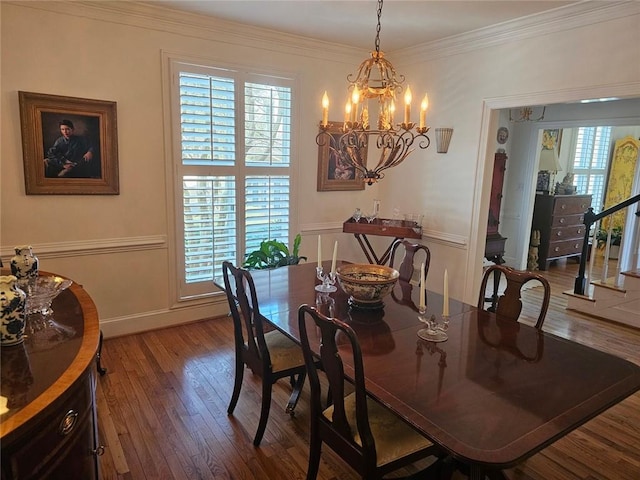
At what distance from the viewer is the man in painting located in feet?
10.3

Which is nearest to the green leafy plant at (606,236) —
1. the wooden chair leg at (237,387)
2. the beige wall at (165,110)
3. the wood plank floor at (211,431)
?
the wood plank floor at (211,431)

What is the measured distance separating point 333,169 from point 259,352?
2683mm

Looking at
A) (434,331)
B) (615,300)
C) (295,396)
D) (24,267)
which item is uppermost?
(24,267)

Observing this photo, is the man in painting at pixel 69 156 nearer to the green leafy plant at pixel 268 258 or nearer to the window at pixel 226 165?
the window at pixel 226 165

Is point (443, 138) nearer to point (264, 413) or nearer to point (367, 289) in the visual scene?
point (367, 289)

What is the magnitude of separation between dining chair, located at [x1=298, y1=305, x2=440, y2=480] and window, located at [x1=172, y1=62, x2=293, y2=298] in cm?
234

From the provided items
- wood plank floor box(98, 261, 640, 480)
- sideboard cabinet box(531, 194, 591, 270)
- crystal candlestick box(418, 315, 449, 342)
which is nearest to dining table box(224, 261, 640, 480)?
crystal candlestick box(418, 315, 449, 342)

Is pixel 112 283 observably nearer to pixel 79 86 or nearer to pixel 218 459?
pixel 79 86

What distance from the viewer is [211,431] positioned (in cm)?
246

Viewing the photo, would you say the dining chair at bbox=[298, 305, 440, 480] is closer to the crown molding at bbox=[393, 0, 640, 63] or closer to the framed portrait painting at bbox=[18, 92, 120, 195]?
the framed portrait painting at bbox=[18, 92, 120, 195]

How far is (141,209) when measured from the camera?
3598 mm

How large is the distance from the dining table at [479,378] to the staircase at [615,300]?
288 cm

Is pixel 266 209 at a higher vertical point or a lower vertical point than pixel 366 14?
lower

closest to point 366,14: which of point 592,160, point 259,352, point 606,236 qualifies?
point 259,352
